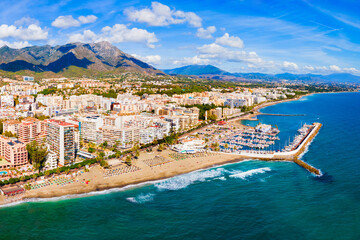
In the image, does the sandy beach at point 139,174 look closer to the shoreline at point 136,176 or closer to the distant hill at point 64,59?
the shoreline at point 136,176

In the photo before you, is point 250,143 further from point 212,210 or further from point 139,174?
point 212,210

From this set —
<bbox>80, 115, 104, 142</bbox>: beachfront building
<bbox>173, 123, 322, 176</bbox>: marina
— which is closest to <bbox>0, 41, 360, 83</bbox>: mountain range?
<bbox>80, 115, 104, 142</bbox>: beachfront building

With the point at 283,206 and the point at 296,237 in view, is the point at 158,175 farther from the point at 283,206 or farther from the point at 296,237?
the point at 296,237

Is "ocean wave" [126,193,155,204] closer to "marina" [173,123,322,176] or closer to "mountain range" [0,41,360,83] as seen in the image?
"marina" [173,123,322,176]

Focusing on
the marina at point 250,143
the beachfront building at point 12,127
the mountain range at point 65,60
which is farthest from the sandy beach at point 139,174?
the mountain range at point 65,60

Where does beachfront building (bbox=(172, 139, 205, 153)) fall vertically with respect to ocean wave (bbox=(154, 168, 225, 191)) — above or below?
above

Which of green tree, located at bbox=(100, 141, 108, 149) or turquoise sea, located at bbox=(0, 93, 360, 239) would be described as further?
green tree, located at bbox=(100, 141, 108, 149)

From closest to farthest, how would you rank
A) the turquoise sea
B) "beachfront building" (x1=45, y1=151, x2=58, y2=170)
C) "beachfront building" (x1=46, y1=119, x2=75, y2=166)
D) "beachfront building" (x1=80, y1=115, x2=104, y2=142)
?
1. the turquoise sea
2. "beachfront building" (x1=45, y1=151, x2=58, y2=170)
3. "beachfront building" (x1=46, y1=119, x2=75, y2=166)
4. "beachfront building" (x1=80, y1=115, x2=104, y2=142)
